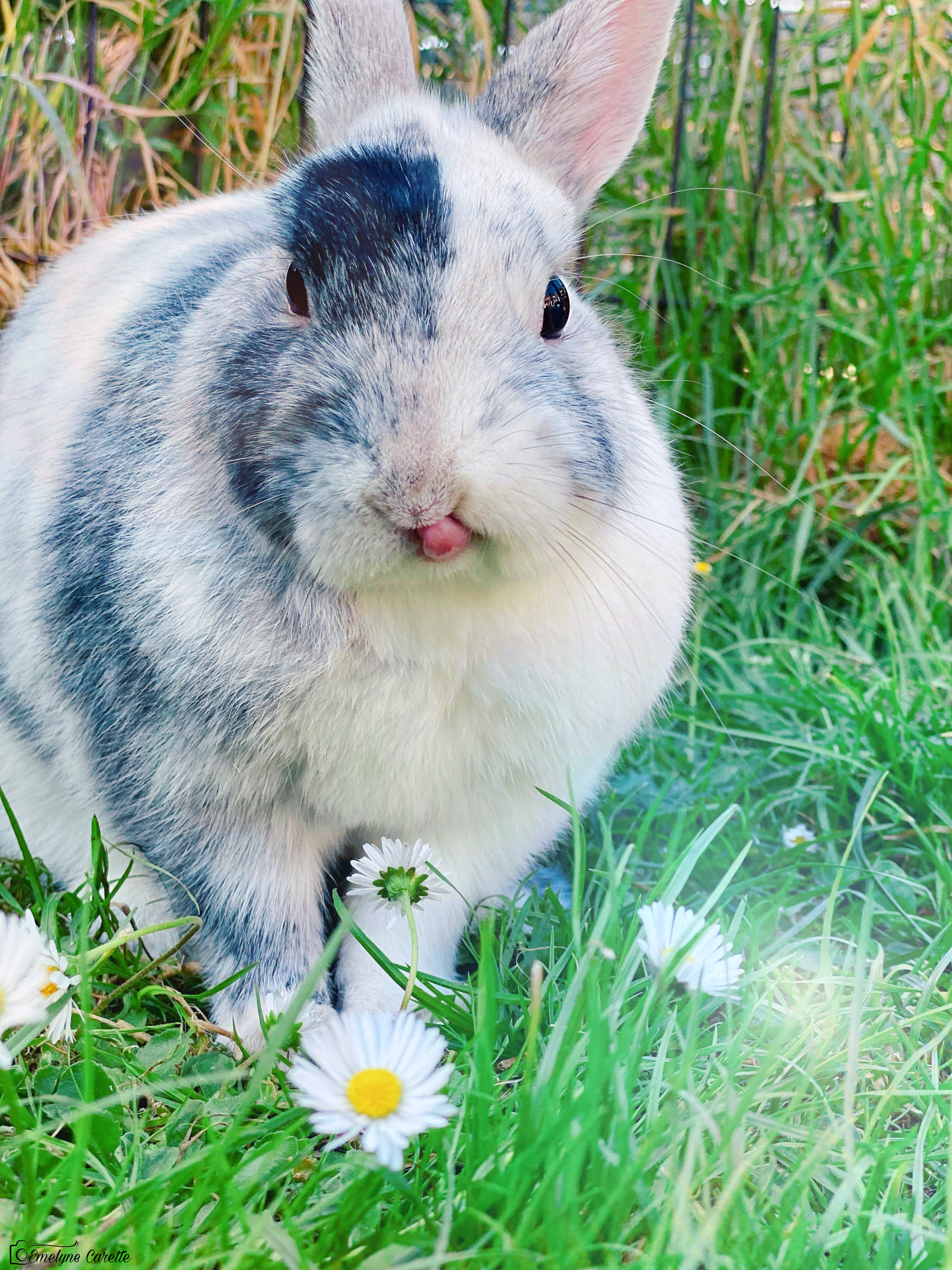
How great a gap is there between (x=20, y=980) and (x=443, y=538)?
812 mm

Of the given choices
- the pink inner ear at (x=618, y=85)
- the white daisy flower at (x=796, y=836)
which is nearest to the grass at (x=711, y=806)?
the white daisy flower at (x=796, y=836)

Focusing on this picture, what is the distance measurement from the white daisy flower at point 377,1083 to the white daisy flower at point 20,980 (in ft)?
1.18

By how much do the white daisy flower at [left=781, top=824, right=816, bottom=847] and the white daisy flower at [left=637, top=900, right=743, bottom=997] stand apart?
81cm

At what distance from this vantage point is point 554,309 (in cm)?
204

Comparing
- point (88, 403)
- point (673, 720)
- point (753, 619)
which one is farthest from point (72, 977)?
point (753, 619)

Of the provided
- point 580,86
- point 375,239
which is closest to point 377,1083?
point 375,239

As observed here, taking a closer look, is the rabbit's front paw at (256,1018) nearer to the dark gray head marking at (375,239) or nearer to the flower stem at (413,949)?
the flower stem at (413,949)

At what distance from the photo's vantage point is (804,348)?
400cm

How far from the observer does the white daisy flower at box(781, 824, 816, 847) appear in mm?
2635

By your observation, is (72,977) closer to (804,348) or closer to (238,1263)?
(238,1263)

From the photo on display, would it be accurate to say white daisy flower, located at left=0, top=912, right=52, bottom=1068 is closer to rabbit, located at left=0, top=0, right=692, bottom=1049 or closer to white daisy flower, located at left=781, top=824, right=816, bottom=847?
rabbit, located at left=0, top=0, right=692, bottom=1049

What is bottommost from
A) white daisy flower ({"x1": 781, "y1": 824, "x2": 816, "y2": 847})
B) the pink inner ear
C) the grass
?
white daisy flower ({"x1": 781, "y1": 824, "x2": 816, "y2": 847})

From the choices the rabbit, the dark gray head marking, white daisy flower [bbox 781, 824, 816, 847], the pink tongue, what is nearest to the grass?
white daisy flower [bbox 781, 824, 816, 847]

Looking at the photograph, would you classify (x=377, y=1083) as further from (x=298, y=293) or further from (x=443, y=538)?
(x=298, y=293)
